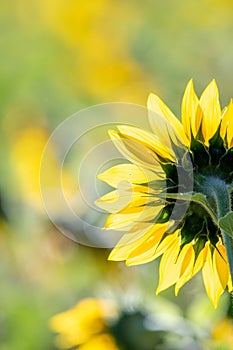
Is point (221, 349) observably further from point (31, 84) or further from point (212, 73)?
point (31, 84)

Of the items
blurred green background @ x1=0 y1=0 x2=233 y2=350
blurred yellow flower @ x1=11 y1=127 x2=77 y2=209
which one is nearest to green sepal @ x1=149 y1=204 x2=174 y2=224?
blurred green background @ x1=0 y1=0 x2=233 y2=350

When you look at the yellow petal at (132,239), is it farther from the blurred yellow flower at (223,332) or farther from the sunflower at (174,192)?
the blurred yellow flower at (223,332)

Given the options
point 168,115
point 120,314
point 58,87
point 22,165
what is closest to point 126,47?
point 58,87

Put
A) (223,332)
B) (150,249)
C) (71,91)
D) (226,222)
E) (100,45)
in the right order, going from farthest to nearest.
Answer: (100,45)
(71,91)
(223,332)
(150,249)
(226,222)

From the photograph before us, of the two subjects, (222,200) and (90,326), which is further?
(90,326)

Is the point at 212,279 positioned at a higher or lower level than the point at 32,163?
lower

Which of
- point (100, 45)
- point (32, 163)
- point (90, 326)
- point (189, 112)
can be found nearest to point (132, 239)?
point (189, 112)

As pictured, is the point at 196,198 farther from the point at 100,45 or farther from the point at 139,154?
the point at 100,45

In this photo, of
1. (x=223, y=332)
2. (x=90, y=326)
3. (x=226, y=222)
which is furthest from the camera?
(x=90, y=326)
